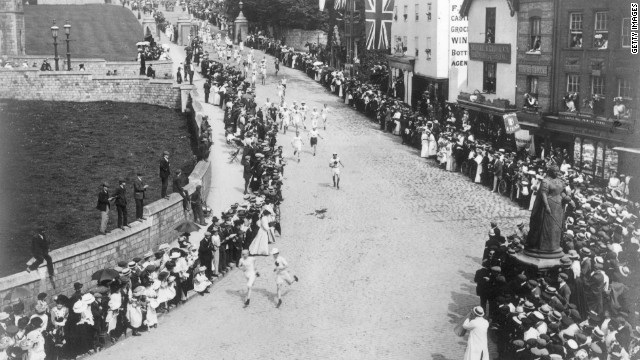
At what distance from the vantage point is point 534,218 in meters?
19.2

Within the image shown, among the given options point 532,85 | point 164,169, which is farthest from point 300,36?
point 164,169

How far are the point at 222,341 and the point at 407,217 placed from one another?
12.3 m

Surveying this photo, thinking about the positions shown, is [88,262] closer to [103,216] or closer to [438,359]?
[103,216]

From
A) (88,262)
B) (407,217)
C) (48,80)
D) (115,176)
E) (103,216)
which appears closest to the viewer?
(88,262)

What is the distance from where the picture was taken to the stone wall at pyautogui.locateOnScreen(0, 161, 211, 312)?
21.5 m

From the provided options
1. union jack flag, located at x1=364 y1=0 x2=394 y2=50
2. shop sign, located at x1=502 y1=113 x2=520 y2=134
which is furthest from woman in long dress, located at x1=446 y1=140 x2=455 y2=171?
union jack flag, located at x1=364 y1=0 x2=394 y2=50

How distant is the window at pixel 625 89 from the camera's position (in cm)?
3425

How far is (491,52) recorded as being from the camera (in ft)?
147

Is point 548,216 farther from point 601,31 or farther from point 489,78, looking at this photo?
point 489,78

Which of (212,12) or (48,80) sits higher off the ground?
(212,12)

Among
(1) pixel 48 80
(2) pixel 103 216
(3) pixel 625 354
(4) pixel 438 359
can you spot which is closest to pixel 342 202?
(2) pixel 103 216

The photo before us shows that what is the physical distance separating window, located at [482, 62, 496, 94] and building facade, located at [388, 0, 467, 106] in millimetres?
5201

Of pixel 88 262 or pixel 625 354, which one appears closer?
pixel 625 354

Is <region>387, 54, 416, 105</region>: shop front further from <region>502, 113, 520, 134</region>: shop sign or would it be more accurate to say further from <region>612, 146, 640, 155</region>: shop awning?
<region>612, 146, 640, 155</region>: shop awning
